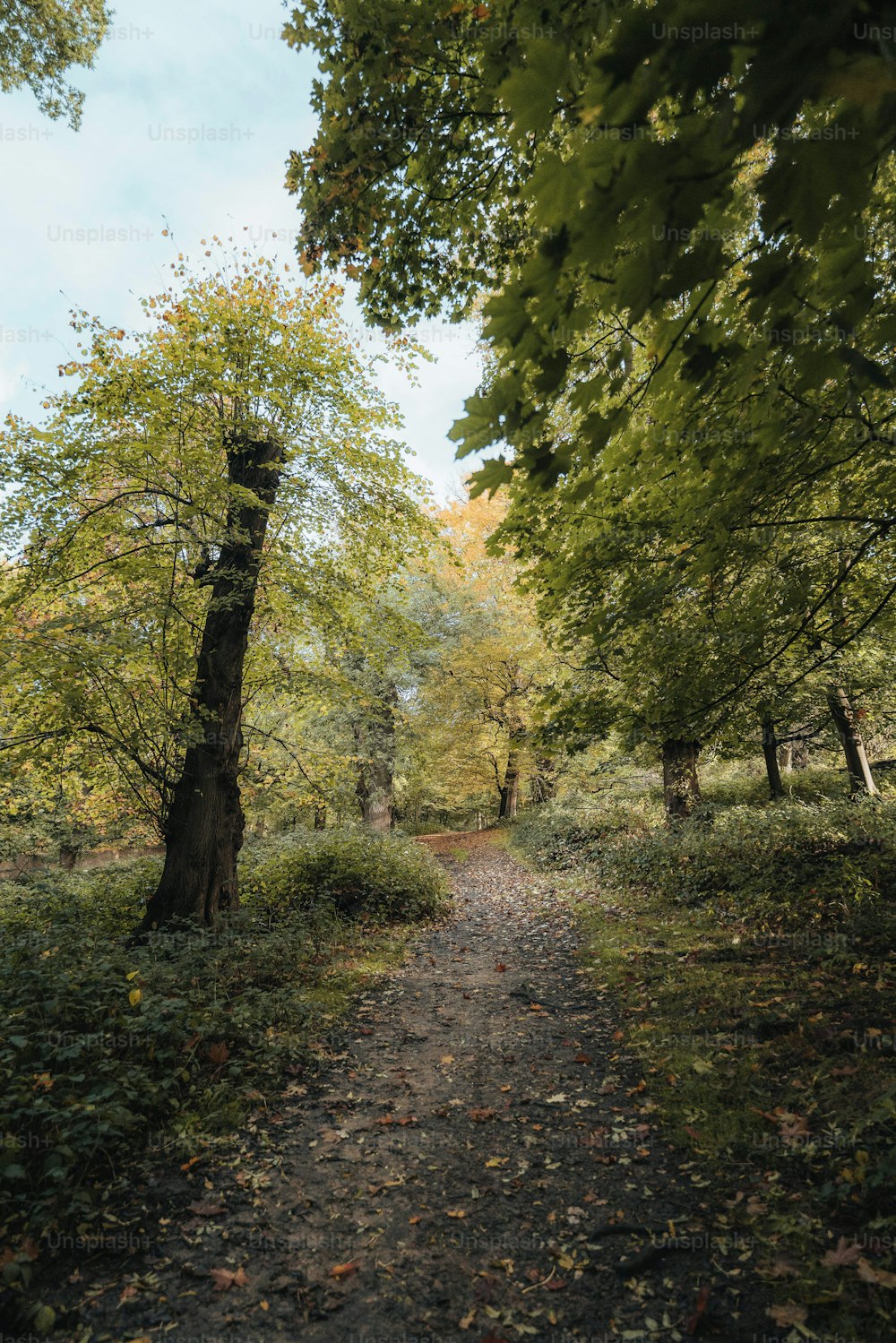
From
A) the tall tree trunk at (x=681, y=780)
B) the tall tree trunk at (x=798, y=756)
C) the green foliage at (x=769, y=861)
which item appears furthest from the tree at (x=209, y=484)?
the tall tree trunk at (x=798, y=756)

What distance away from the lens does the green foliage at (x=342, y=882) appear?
9.32 meters

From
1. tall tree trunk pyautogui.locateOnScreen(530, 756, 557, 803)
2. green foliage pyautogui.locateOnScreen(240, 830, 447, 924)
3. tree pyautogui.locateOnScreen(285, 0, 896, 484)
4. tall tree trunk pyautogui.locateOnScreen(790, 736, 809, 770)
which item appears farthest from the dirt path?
tall tree trunk pyautogui.locateOnScreen(790, 736, 809, 770)

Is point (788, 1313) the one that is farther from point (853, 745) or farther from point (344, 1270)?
point (853, 745)

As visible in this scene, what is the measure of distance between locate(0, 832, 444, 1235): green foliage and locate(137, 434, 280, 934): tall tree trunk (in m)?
0.57

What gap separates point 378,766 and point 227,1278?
18.1 metres

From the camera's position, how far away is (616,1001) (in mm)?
6016

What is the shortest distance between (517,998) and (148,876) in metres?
6.15

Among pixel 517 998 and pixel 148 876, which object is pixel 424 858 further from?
pixel 517 998

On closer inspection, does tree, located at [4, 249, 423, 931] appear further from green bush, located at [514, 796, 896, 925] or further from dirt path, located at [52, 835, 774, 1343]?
green bush, located at [514, 796, 896, 925]

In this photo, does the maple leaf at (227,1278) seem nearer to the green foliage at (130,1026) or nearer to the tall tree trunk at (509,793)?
the green foliage at (130,1026)

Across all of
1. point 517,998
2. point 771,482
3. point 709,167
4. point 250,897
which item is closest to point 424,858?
point 250,897

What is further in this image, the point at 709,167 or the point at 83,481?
the point at 83,481

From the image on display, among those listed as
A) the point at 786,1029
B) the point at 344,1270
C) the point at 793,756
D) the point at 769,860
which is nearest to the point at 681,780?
the point at 769,860

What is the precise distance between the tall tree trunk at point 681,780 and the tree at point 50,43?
14429 millimetres
